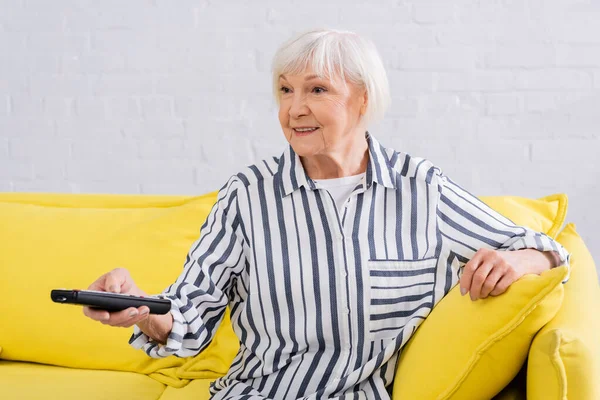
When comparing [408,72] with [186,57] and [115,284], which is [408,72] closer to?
[186,57]

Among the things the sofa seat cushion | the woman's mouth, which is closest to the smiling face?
the woman's mouth

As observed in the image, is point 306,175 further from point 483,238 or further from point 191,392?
point 191,392

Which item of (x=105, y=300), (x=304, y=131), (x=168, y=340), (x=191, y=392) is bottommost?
(x=191, y=392)

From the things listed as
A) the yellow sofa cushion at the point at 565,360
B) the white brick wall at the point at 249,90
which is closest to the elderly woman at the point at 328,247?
the yellow sofa cushion at the point at 565,360

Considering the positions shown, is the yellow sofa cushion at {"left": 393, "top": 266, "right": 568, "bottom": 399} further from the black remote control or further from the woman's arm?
the black remote control

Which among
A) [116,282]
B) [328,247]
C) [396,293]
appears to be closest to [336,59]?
[328,247]

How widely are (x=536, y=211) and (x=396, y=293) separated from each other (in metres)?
0.61

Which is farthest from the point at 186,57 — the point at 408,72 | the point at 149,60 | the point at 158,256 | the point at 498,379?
the point at 498,379

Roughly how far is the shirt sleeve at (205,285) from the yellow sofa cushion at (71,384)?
1.20 ft

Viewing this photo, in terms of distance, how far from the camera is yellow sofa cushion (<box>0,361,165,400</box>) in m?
1.73

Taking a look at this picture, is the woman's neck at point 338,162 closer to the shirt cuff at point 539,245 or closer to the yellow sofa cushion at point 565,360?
the shirt cuff at point 539,245

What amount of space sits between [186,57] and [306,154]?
1272mm

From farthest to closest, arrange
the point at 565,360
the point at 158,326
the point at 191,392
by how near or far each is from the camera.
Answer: the point at 191,392 < the point at 158,326 < the point at 565,360

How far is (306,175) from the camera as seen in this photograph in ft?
5.13
